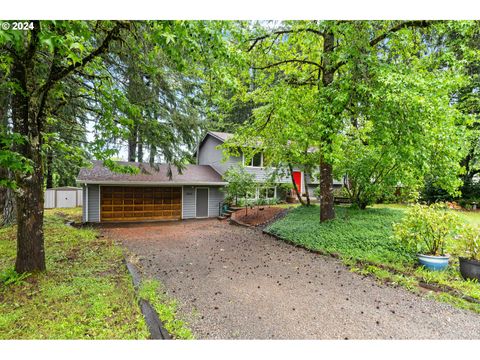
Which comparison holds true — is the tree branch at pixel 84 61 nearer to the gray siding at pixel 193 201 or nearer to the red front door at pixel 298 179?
the gray siding at pixel 193 201

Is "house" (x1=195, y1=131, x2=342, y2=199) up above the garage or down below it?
above

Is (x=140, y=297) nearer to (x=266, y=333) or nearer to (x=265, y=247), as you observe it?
(x=266, y=333)

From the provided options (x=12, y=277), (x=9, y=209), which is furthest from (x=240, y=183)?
(x=9, y=209)

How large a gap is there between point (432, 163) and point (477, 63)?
371 inches

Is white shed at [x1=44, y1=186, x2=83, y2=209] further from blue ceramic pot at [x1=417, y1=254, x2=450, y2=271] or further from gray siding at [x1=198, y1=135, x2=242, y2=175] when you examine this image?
blue ceramic pot at [x1=417, y1=254, x2=450, y2=271]

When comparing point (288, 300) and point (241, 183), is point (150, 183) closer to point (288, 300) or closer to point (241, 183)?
point (241, 183)

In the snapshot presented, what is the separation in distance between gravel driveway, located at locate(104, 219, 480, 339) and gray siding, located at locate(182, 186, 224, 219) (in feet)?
22.3

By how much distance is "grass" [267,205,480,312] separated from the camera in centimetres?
442

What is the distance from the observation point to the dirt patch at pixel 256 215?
1101cm

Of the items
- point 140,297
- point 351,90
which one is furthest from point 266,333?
point 351,90

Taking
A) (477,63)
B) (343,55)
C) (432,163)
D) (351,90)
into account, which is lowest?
(432,163)

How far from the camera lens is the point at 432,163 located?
6059 millimetres

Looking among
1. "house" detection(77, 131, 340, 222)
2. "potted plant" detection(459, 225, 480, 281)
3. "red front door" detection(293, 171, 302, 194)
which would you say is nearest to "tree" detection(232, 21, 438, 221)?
"potted plant" detection(459, 225, 480, 281)

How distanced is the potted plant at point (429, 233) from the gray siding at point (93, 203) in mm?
11960
